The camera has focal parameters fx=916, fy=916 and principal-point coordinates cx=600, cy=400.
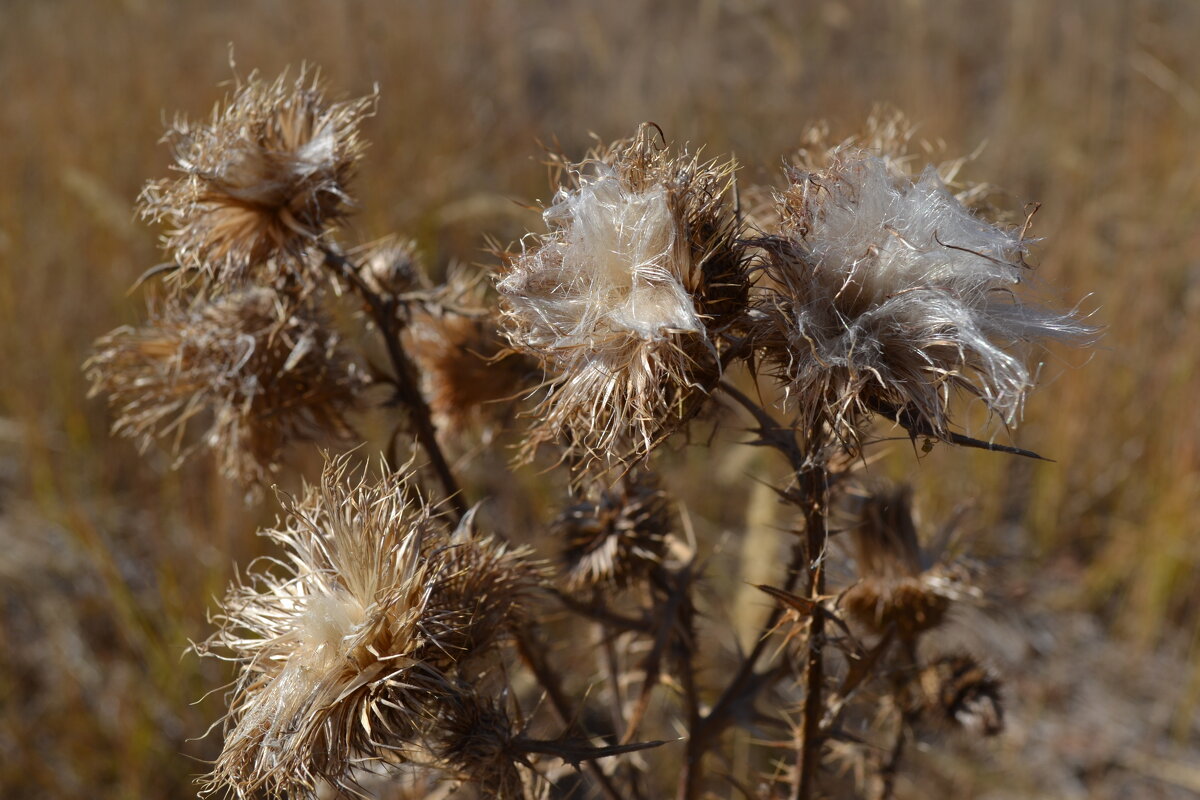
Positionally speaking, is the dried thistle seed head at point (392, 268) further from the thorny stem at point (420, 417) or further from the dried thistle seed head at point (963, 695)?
the dried thistle seed head at point (963, 695)

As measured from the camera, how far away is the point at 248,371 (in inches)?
58.0

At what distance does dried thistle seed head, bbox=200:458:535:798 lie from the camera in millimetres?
1073

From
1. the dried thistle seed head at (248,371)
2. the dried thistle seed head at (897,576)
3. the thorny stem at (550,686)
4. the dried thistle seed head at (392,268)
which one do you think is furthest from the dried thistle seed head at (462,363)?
the dried thistle seed head at (897,576)

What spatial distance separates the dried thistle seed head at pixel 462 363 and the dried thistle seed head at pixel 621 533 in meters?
0.25

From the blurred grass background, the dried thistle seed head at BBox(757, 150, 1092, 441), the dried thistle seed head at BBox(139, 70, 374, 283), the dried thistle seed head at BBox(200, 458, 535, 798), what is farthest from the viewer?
the blurred grass background

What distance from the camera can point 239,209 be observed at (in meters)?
1.32

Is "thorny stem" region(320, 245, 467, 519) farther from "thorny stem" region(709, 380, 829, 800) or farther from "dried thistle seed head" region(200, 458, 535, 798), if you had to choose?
"thorny stem" region(709, 380, 829, 800)

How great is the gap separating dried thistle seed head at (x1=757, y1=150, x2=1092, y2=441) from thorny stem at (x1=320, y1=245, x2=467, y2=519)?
0.61 m

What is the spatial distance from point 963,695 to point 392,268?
1272 millimetres

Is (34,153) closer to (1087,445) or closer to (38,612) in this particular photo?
(38,612)

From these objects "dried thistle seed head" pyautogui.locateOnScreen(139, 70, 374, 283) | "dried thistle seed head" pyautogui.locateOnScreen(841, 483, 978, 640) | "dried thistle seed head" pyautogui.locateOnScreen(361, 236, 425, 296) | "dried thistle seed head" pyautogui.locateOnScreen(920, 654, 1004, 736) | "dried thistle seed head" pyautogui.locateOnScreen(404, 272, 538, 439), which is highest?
"dried thistle seed head" pyautogui.locateOnScreen(139, 70, 374, 283)

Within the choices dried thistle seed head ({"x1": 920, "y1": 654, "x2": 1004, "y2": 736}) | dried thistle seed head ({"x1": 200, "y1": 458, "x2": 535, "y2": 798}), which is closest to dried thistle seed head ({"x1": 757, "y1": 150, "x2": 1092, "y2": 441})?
dried thistle seed head ({"x1": 200, "y1": 458, "x2": 535, "y2": 798})

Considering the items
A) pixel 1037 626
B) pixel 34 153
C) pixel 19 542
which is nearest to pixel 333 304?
pixel 19 542

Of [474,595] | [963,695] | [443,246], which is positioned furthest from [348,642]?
[443,246]
